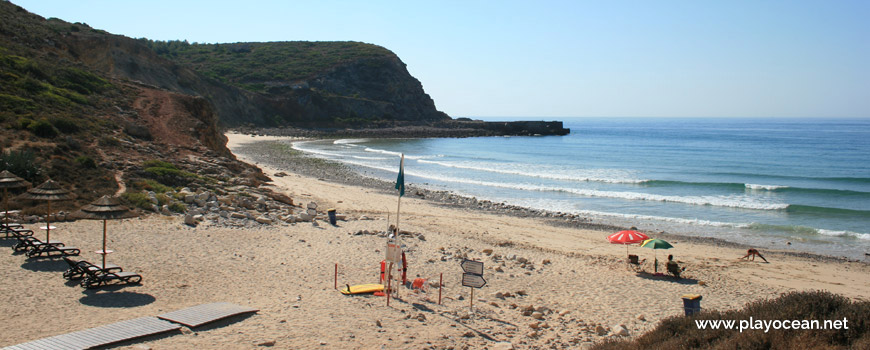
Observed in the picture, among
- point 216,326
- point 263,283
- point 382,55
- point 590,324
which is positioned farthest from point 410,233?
point 382,55

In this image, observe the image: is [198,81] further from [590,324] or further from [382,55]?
[590,324]

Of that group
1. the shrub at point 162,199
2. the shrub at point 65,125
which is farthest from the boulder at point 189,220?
the shrub at point 65,125

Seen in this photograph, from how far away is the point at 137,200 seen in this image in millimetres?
14992

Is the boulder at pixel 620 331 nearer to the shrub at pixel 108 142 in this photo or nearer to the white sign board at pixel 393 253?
the white sign board at pixel 393 253

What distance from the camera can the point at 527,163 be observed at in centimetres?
4575

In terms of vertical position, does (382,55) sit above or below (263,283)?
above

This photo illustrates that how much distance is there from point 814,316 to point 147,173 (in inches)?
708

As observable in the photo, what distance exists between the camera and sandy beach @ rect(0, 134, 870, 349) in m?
7.92

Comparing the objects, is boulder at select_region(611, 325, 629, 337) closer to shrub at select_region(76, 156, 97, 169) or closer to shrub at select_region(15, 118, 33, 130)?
shrub at select_region(76, 156, 97, 169)

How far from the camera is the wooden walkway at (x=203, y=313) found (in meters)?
7.72

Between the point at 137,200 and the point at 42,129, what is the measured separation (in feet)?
19.0

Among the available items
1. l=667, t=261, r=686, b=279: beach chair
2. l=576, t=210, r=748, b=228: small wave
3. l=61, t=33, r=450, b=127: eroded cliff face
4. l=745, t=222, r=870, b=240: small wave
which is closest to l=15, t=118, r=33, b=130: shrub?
l=667, t=261, r=686, b=279: beach chair

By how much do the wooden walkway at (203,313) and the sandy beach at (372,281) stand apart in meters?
0.14

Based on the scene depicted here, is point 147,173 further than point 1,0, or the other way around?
point 1,0
